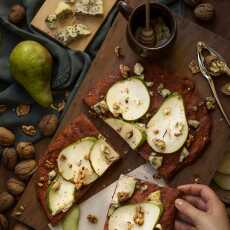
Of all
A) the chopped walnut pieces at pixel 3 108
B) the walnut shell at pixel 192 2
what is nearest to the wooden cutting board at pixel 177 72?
the walnut shell at pixel 192 2

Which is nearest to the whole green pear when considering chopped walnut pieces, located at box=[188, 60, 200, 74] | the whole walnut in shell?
the whole walnut in shell

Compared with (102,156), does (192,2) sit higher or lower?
higher

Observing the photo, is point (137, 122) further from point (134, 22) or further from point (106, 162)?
point (134, 22)

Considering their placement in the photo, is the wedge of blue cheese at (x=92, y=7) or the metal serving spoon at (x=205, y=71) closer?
the metal serving spoon at (x=205, y=71)

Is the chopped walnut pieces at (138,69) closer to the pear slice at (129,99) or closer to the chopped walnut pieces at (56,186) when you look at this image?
the pear slice at (129,99)

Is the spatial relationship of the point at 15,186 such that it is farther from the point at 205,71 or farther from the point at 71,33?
the point at 205,71

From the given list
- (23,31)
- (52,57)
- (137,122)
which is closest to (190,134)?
(137,122)

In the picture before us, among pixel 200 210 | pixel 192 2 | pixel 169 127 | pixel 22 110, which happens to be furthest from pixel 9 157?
pixel 192 2
